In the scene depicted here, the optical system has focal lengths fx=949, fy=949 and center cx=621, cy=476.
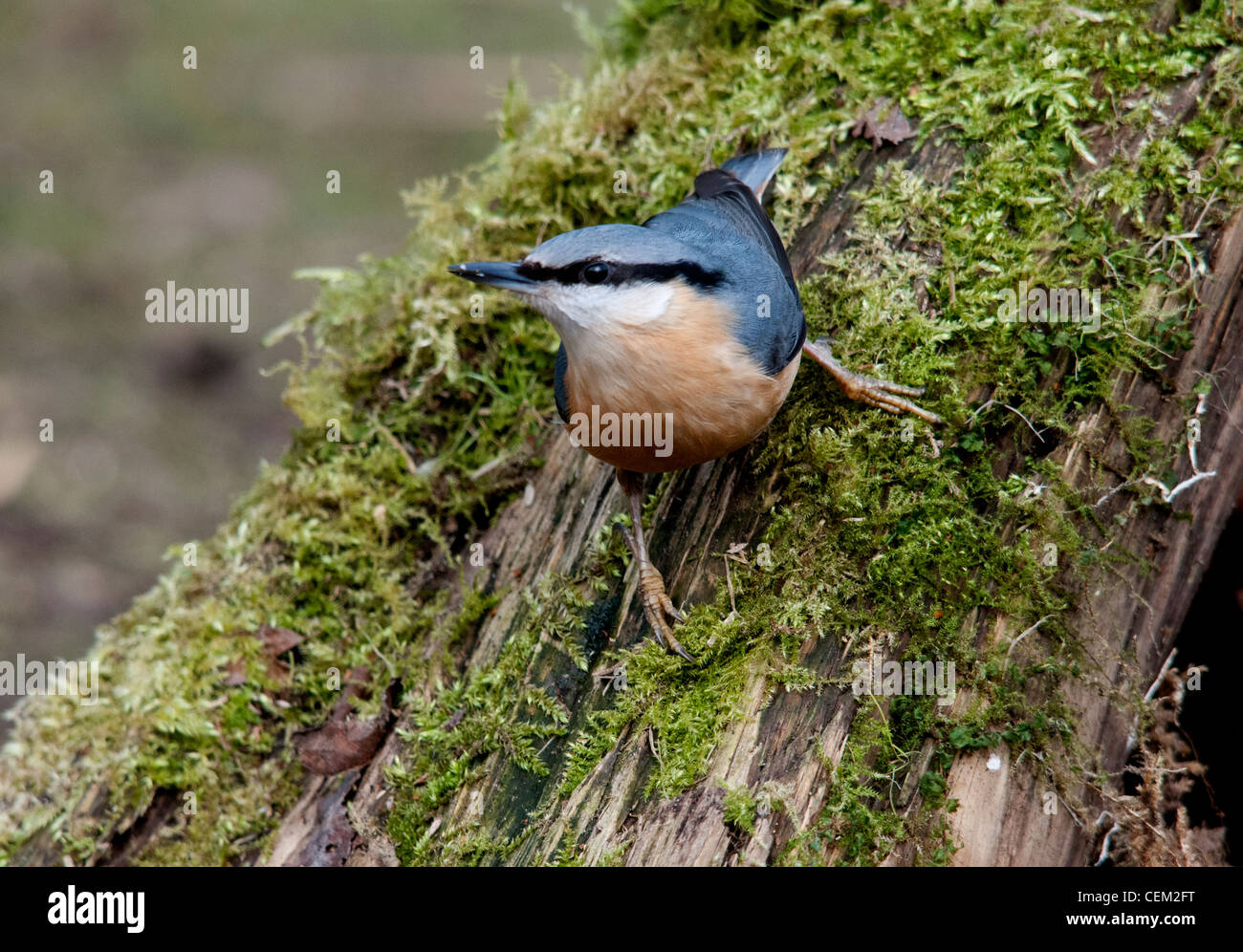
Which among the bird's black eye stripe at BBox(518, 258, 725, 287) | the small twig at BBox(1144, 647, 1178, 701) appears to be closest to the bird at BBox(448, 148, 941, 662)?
the bird's black eye stripe at BBox(518, 258, 725, 287)

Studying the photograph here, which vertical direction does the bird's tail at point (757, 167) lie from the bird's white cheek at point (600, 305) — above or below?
above

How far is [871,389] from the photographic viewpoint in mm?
3129

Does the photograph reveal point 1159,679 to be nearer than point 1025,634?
No

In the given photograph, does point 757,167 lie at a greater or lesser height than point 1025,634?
greater

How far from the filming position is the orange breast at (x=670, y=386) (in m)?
2.87

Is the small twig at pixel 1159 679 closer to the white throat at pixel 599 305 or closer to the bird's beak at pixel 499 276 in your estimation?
the white throat at pixel 599 305

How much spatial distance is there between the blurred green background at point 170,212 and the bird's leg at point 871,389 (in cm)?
453

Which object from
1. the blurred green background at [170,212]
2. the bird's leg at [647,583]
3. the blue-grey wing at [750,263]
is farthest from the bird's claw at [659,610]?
the blurred green background at [170,212]

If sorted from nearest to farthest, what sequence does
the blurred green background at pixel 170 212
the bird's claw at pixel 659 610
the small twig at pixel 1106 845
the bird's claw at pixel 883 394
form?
the small twig at pixel 1106 845 < the bird's claw at pixel 659 610 < the bird's claw at pixel 883 394 < the blurred green background at pixel 170 212

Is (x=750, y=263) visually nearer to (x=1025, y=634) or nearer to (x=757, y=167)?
(x=757, y=167)

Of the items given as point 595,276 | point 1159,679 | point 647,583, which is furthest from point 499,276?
point 1159,679

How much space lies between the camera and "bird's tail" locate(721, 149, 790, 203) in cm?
361

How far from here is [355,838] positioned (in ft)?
10.5

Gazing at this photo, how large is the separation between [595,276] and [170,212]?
6757 mm
